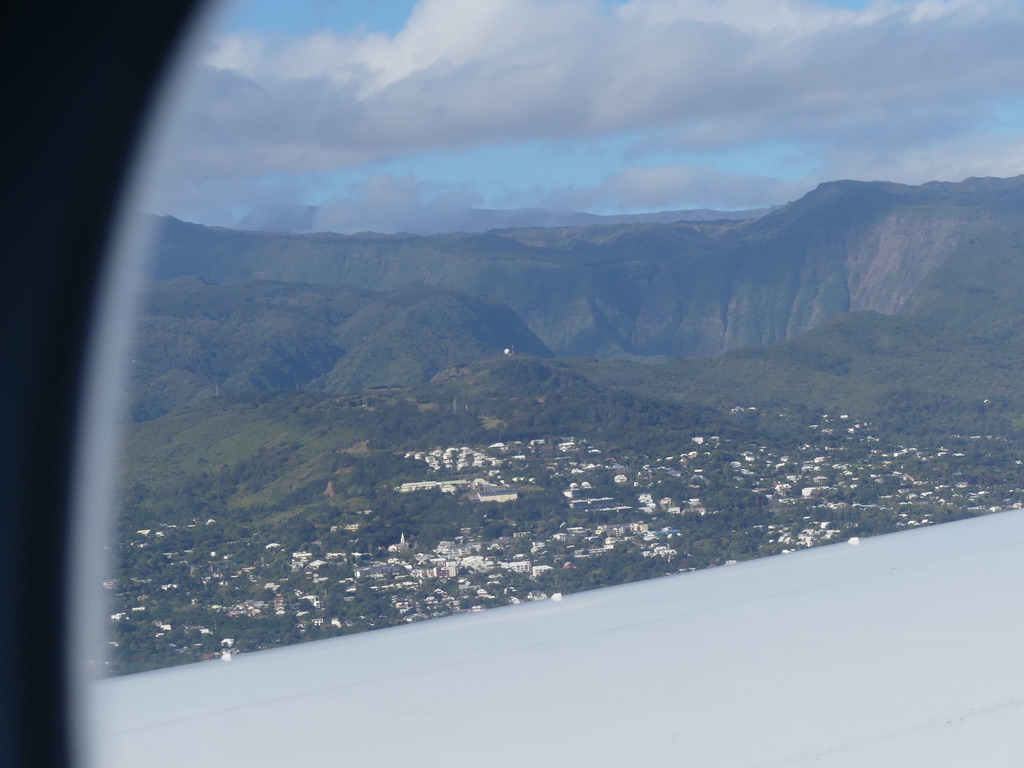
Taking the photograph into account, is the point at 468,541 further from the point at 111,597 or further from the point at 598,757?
the point at 598,757

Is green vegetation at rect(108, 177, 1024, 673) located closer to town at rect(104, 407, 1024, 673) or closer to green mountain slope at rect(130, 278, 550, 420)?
town at rect(104, 407, 1024, 673)

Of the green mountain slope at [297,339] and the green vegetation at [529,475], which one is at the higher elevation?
the green mountain slope at [297,339]

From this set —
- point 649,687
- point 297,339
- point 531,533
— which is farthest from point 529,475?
point 297,339

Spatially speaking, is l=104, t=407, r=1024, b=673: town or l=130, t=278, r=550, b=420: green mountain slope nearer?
l=104, t=407, r=1024, b=673: town

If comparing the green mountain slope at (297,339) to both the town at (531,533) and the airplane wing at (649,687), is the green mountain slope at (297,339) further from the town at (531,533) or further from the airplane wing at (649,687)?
the airplane wing at (649,687)

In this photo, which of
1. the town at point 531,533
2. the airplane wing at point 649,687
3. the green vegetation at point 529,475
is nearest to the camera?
the airplane wing at point 649,687

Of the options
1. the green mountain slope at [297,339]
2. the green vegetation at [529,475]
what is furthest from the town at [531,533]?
the green mountain slope at [297,339]

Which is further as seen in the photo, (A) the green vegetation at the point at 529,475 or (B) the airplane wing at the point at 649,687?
(A) the green vegetation at the point at 529,475

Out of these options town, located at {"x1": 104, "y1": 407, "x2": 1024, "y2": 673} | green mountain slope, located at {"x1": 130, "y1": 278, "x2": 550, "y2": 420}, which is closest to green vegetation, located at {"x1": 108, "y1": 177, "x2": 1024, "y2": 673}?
town, located at {"x1": 104, "y1": 407, "x2": 1024, "y2": 673}
